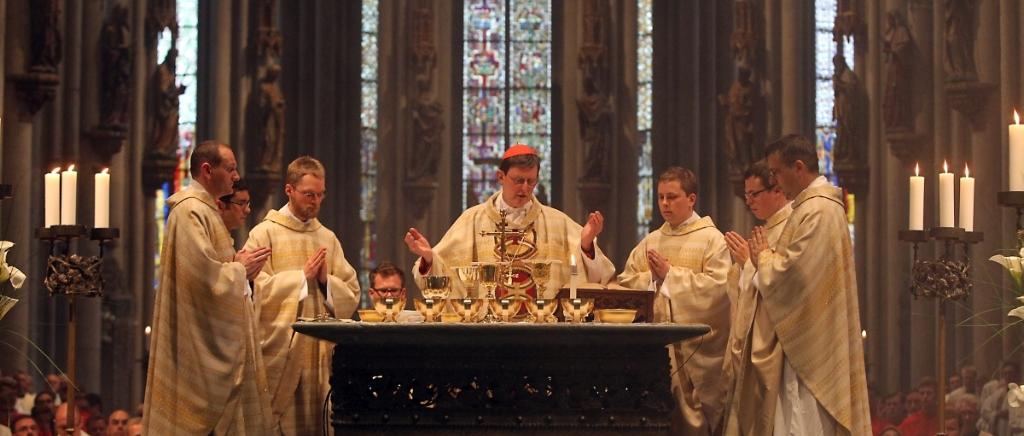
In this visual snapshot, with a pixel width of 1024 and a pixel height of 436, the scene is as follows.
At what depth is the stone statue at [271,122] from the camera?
22250 mm

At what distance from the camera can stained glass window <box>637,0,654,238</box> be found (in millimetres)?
25828

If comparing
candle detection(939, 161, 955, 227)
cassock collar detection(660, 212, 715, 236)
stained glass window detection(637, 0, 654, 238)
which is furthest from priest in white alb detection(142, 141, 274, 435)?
stained glass window detection(637, 0, 654, 238)

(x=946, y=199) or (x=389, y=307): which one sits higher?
(x=946, y=199)

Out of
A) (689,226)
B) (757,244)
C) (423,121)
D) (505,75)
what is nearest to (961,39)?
(689,226)

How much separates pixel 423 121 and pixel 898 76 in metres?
7.82

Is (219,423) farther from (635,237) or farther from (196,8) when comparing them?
(635,237)

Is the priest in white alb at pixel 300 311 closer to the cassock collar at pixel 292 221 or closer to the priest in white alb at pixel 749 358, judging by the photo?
the cassock collar at pixel 292 221

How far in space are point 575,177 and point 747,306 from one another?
16043mm

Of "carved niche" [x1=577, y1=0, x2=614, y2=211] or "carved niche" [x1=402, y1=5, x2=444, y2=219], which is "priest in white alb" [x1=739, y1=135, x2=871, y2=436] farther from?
"carved niche" [x1=402, y1=5, x2=444, y2=219]

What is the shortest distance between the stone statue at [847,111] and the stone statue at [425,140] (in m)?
6.25

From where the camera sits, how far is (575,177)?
25.2 meters

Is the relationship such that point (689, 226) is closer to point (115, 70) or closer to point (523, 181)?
point (523, 181)

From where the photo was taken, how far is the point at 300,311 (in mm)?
10102

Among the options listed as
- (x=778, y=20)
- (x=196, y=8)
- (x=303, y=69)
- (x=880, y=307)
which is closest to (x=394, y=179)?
(x=303, y=69)
